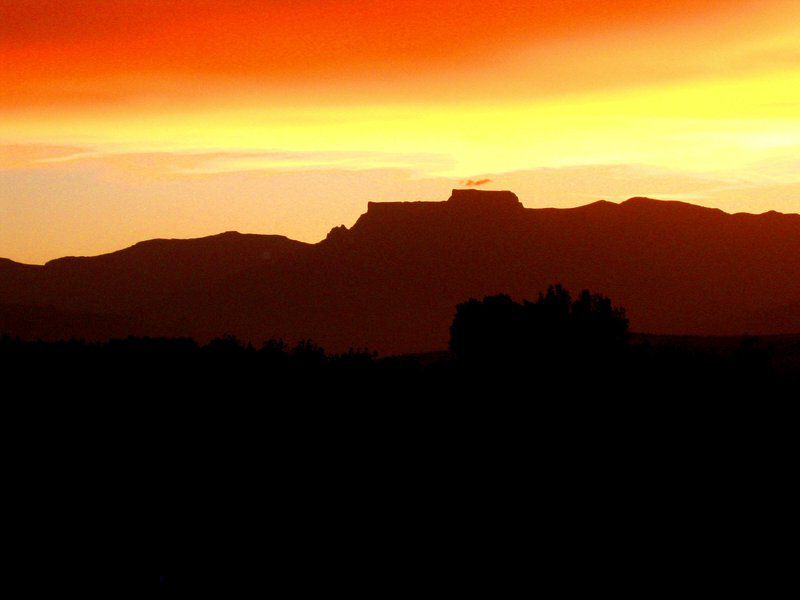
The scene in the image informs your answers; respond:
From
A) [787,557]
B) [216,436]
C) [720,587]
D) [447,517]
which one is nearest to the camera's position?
[720,587]

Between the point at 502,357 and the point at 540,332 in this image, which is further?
the point at 540,332

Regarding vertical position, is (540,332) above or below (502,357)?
above

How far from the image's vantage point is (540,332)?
236ft

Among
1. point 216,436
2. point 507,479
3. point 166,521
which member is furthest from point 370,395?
point 166,521

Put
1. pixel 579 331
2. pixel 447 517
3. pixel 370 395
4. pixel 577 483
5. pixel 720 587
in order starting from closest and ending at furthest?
pixel 720 587
pixel 447 517
pixel 577 483
pixel 370 395
pixel 579 331

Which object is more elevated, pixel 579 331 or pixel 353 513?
pixel 579 331

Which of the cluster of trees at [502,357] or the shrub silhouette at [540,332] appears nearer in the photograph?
the cluster of trees at [502,357]

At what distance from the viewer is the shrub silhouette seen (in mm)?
68625

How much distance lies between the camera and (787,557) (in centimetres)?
3681

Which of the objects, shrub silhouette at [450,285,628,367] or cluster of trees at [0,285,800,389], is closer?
cluster of trees at [0,285,800,389]

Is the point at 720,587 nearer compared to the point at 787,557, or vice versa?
the point at 720,587

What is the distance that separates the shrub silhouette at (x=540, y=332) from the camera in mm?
68625

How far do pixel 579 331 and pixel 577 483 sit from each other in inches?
1150

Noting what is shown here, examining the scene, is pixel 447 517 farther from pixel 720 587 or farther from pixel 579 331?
pixel 579 331
